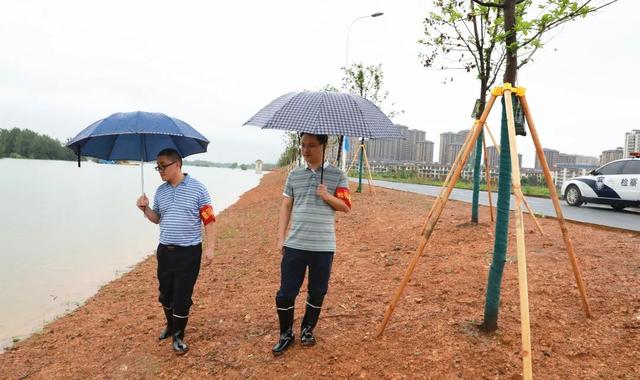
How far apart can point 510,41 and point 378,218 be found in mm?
6589

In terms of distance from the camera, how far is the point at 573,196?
14.5 metres

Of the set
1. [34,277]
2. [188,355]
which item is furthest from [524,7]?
[34,277]

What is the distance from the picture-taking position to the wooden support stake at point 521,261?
8.38ft

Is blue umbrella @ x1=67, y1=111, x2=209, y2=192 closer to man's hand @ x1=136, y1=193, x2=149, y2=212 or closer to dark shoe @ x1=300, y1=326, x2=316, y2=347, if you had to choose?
man's hand @ x1=136, y1=193, x2=149, y2=212

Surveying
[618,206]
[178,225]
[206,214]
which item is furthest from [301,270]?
[618,206]

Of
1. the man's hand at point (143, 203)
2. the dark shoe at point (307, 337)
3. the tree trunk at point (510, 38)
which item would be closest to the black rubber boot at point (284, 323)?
the dark shoe at point (307, 337)

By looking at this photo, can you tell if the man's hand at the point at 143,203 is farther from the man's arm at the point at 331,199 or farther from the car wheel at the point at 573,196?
the car wheel at the point at 573,196

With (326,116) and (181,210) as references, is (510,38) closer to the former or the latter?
(326,116)

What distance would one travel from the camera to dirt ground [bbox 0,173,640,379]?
10.6 ft

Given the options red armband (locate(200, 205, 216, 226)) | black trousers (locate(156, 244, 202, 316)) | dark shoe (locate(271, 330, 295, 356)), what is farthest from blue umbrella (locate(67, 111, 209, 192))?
dark shoe (locate(271, 330, 295, 356))

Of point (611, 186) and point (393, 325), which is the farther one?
point (611, 186)

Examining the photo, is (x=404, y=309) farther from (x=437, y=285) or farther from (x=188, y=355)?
(x=188, y=355)

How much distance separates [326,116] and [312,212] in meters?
0.74

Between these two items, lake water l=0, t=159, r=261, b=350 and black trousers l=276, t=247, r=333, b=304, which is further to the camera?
lake water l=0, t=159, r=261, b=350
